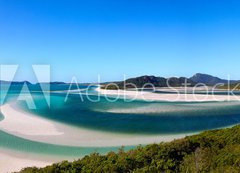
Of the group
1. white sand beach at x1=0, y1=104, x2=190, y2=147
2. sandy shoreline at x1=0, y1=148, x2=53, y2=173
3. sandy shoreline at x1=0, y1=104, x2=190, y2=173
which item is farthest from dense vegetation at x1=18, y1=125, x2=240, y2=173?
white sand beach at x1=0, y1=104, x2=190, y2=147

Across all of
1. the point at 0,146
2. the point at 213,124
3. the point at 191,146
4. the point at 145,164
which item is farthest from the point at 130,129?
the point at 145,164

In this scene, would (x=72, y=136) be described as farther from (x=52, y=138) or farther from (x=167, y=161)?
(x=167, y=161)

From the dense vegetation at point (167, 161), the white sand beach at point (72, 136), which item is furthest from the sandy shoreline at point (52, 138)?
the dense vegetation at point (167, 161)

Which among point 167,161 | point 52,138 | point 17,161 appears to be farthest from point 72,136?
point 167,161

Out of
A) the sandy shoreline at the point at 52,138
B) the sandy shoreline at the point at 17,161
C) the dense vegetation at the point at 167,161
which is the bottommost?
the sandy shoreline at the point at 17,161

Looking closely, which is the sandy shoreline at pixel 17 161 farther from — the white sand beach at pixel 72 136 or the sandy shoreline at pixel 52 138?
the white sand beach at pixel 72 136

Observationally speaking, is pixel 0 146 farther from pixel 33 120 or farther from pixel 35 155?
pixel 33 120

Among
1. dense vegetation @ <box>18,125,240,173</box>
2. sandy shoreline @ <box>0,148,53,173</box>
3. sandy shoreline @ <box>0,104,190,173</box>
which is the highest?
dense vegetation @ <box>18,125,240,173</box>

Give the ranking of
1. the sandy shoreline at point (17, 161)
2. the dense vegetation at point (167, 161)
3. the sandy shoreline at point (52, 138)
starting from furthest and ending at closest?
the sandy shoreline at point (52, 138) → the sandy shoreline at point (17, 161) → the dense vegetation at point (167, 161)

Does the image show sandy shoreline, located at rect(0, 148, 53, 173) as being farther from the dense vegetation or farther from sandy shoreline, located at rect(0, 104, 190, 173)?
the dense vegetation
